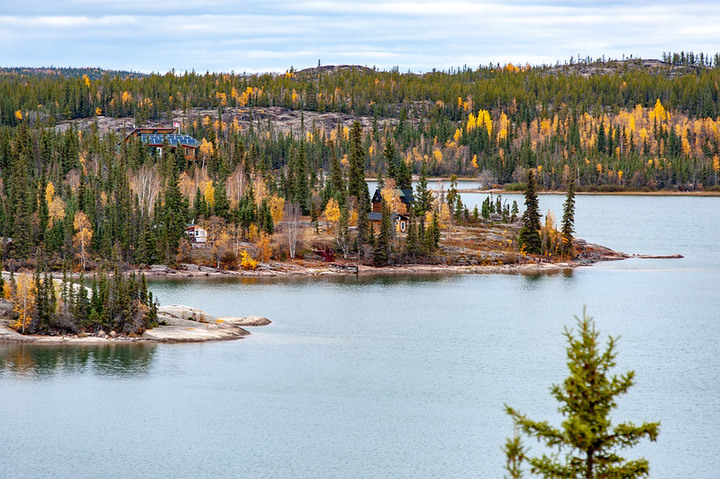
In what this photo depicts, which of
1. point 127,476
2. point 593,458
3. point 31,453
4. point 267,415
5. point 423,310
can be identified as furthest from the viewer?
point 423,310

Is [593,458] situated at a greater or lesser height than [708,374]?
greater

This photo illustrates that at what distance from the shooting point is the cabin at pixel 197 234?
12694 cm

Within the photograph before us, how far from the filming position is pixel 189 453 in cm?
5019

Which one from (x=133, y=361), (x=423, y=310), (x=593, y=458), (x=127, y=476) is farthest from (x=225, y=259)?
(x=593, y=458)

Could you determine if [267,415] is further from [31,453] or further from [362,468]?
[31,453]

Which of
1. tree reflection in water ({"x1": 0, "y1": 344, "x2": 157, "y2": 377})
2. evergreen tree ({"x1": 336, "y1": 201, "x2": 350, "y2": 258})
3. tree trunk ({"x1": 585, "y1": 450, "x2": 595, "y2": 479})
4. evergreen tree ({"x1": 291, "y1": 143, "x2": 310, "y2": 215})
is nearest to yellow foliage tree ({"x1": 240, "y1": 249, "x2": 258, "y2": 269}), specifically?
evergreen tree ({"x1": 336, "y1": 201, "x2": 350, "y2": 258})

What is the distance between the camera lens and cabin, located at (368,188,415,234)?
136m

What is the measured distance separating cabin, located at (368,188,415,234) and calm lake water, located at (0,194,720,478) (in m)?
29.0

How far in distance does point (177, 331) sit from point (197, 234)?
49.4 m

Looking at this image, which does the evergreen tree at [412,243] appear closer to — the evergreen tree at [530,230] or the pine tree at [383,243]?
the pine tree at [383,243]

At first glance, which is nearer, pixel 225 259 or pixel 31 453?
pixel 31 453

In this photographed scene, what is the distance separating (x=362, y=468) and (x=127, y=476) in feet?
40.6

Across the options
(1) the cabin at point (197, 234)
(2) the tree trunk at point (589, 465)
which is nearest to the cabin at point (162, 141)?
(1) the cabin at point (197, 234)

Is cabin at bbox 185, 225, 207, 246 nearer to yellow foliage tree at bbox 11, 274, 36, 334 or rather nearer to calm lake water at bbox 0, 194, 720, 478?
calm lake water at bbox 0, 194, 720, 478
